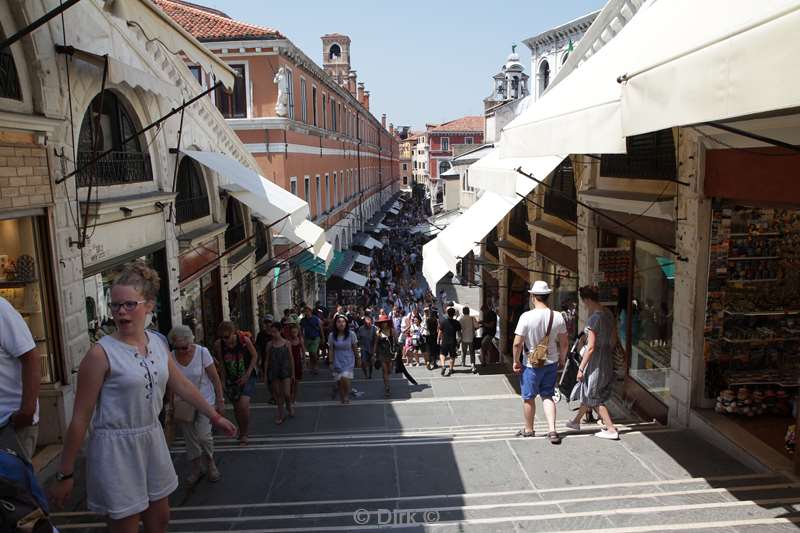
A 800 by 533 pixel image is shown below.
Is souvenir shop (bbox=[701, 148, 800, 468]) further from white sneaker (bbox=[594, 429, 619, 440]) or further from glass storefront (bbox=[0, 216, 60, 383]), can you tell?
glass storefront (bbox=[0, 216, 60, 383])

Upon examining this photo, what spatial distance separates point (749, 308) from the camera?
20.4 ft

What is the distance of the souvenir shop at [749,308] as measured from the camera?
18.4 feet

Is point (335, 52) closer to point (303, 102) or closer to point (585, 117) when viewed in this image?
point (303, 102)

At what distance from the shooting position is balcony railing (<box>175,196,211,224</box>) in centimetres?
992

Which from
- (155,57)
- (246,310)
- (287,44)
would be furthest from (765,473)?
(287,44)

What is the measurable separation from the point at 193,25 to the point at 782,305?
57.8 feet

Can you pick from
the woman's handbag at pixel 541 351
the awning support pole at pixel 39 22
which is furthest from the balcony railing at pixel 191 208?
the woman's handbag at pixel 541 351

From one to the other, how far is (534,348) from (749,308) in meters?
2.40

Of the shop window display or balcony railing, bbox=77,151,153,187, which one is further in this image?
balcony railing, bbox=77,151,153,187

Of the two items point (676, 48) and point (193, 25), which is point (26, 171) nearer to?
point (676, 48)

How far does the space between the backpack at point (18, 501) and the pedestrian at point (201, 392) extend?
2.30 metres

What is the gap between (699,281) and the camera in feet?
20.0

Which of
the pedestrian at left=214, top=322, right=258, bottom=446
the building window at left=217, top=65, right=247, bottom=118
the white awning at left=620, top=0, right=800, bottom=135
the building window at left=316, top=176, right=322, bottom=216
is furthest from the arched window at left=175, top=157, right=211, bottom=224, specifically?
the building window at left=316, top=176, right=322, bottom=216

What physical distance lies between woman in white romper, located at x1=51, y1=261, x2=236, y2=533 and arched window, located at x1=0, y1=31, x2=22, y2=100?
3.31 meters
